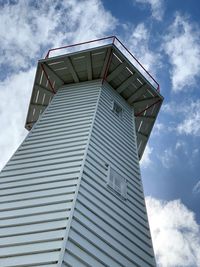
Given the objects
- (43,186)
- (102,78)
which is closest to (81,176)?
(43,186)

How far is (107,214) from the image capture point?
6.16m

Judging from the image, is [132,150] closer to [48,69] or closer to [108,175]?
[108,175]

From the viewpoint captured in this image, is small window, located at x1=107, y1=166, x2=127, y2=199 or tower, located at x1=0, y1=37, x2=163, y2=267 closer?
tower, located at x1=0, y1=37, x2=163, y2=267

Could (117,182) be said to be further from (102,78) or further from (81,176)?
(102,78)

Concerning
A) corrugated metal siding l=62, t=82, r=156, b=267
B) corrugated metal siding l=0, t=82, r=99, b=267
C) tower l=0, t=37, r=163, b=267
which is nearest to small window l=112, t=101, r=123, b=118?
tower l=0, t=37, r=163, b=267

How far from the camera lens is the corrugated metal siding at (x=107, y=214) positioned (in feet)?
16.7

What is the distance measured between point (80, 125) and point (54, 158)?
167cm

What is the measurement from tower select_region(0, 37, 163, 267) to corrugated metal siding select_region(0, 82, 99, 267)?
0.02 m

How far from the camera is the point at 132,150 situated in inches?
379

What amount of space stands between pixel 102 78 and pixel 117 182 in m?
5.46

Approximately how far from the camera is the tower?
199 inches

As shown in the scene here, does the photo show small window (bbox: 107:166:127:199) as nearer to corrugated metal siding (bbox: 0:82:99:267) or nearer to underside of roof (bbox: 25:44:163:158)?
corrugated metal siding (bbox: 0:82:99:267)

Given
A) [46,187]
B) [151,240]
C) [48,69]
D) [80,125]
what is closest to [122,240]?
[151,240]

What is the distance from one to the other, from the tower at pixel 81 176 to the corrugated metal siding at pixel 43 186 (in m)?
0.02
